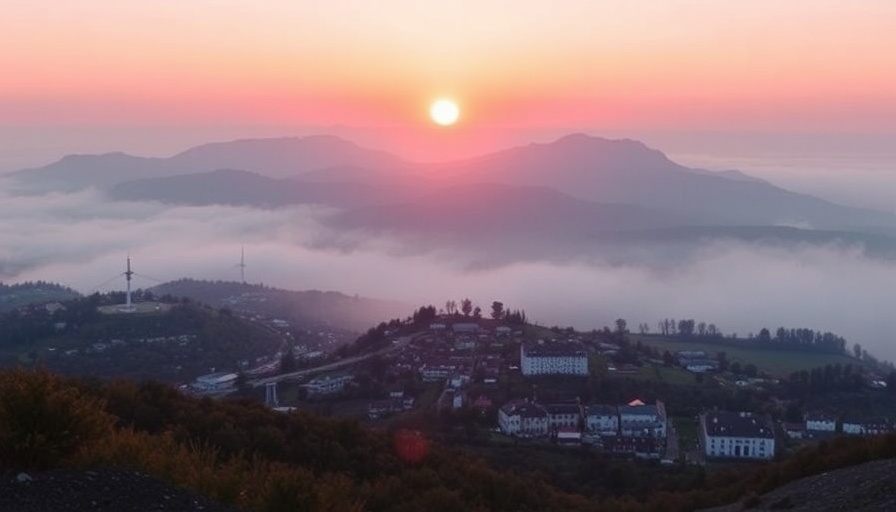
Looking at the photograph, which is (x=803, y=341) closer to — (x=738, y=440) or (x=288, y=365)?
(x=738, y=440)

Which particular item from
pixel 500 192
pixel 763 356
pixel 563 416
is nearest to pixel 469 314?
pixel 763 356

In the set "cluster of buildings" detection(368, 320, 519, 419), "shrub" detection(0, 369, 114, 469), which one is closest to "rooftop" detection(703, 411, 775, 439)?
"cluster of buildings" detection(368, 320, 519, 419)

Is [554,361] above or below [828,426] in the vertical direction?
above

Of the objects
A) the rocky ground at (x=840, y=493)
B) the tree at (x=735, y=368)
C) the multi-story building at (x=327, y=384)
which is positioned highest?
the rocky ground at (x=840, y=493)

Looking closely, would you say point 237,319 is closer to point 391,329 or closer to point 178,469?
point 391,329

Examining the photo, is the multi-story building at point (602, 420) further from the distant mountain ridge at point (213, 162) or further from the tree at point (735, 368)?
the distant mountain ridge at point (213, 162)

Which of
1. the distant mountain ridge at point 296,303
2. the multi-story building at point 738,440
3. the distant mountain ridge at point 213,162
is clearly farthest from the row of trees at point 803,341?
the distant mountain ridge at point 213,162
